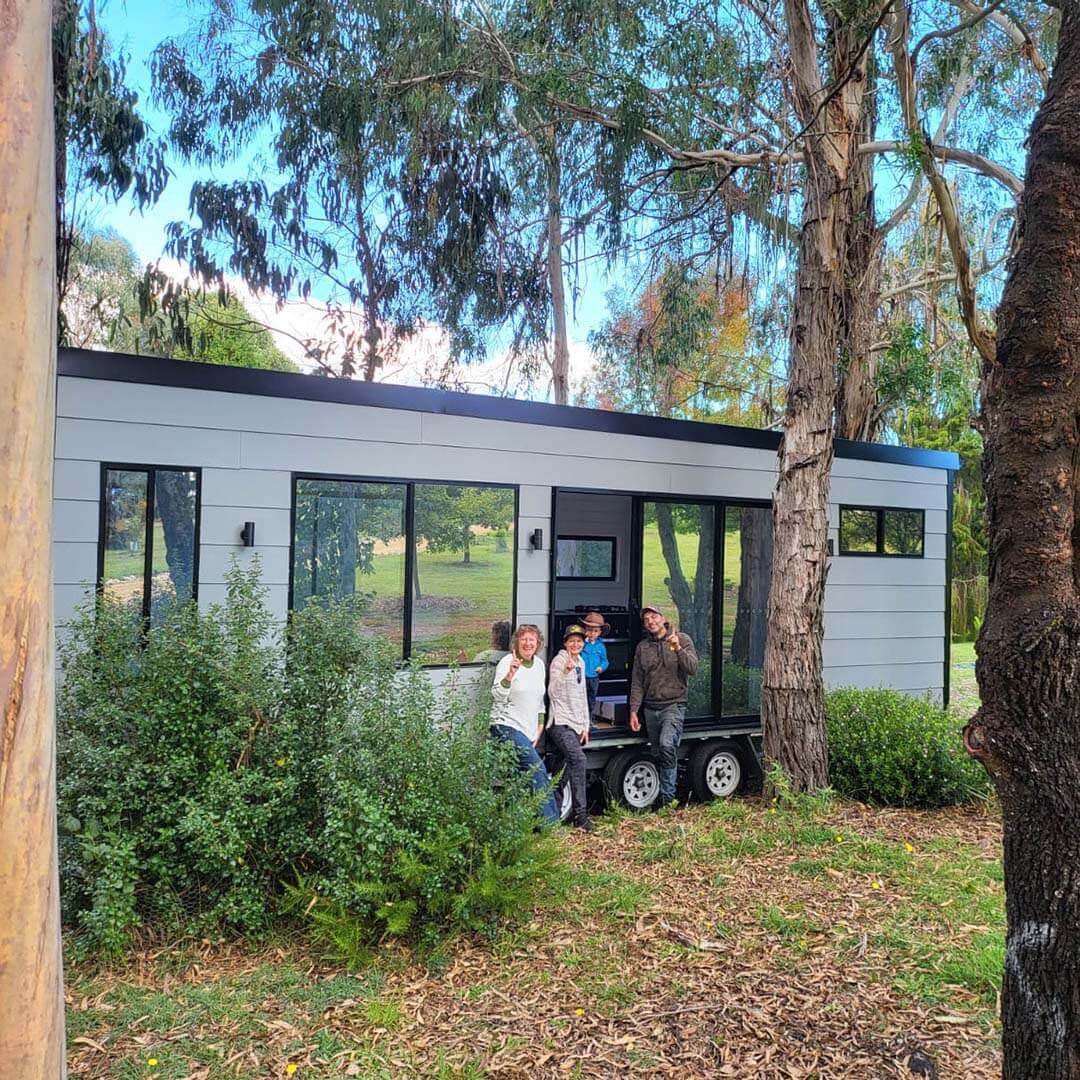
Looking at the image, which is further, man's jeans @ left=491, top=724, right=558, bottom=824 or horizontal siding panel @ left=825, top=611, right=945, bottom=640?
horizontal siding panel @ left=825, top=611, right=945, bottom=640

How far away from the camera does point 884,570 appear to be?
866cm

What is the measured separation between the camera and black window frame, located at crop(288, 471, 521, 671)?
5629mm

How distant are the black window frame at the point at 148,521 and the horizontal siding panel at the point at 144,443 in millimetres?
32

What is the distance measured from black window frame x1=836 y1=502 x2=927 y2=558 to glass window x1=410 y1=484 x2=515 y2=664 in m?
3.53

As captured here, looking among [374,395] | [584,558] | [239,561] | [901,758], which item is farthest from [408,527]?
[901,758]

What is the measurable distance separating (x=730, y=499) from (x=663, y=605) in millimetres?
1137

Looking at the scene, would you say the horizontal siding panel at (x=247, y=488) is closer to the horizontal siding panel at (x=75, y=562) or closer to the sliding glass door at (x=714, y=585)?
the horizontal siding panel at (x=75, y=562)

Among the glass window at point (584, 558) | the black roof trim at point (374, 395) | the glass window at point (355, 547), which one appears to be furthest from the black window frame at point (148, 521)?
the glass window at point (584, 558)

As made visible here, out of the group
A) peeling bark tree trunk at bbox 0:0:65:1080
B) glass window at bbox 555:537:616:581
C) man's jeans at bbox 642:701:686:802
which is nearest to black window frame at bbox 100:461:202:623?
glass window at bbox 555:537:616:581

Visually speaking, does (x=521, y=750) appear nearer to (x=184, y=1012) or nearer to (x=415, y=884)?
(x=415, y=884)

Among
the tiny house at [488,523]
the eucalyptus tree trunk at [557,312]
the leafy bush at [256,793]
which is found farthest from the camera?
the eucalyptus tree trunk at [557,312]

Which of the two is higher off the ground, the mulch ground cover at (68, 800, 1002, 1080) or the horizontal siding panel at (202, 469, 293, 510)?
the horizontal siding panel at (202, 469, 293, 510)

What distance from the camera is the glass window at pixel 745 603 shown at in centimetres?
750

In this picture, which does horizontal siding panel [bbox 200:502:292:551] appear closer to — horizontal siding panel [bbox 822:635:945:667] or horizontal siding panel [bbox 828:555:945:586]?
horizontal siding panel [bbox 828:555:945:586]
